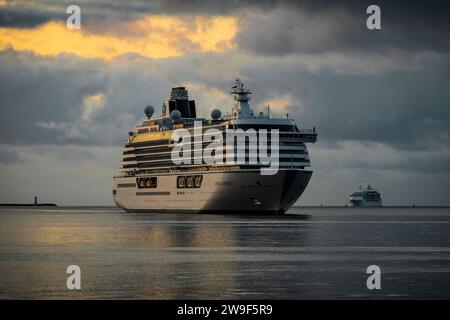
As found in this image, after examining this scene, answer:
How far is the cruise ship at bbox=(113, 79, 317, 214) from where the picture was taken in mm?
118562

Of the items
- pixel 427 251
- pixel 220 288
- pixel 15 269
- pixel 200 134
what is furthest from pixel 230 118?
pixel 220 288

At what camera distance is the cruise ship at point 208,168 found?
119 m

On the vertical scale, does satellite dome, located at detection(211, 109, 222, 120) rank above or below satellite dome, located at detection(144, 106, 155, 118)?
below

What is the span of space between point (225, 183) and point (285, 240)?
45792 millimetres

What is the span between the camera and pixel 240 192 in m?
120

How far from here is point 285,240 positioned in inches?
2965

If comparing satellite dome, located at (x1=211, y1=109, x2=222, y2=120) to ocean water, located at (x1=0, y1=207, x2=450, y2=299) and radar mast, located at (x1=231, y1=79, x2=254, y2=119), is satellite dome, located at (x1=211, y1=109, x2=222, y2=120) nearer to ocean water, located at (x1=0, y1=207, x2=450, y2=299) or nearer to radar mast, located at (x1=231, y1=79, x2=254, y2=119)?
radar mast, located at (x1=231, y1=79, x2=254, y2=119)

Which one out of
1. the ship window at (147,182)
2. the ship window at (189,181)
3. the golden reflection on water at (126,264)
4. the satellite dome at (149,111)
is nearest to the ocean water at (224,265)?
the golden reflection on water at (126,264)

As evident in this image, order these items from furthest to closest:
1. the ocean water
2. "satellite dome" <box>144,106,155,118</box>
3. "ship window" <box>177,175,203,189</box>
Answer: "satellite dome" <box>144,106,155,118</box>
"ship window" <box>177,175,203,189</box>
the ocean water
